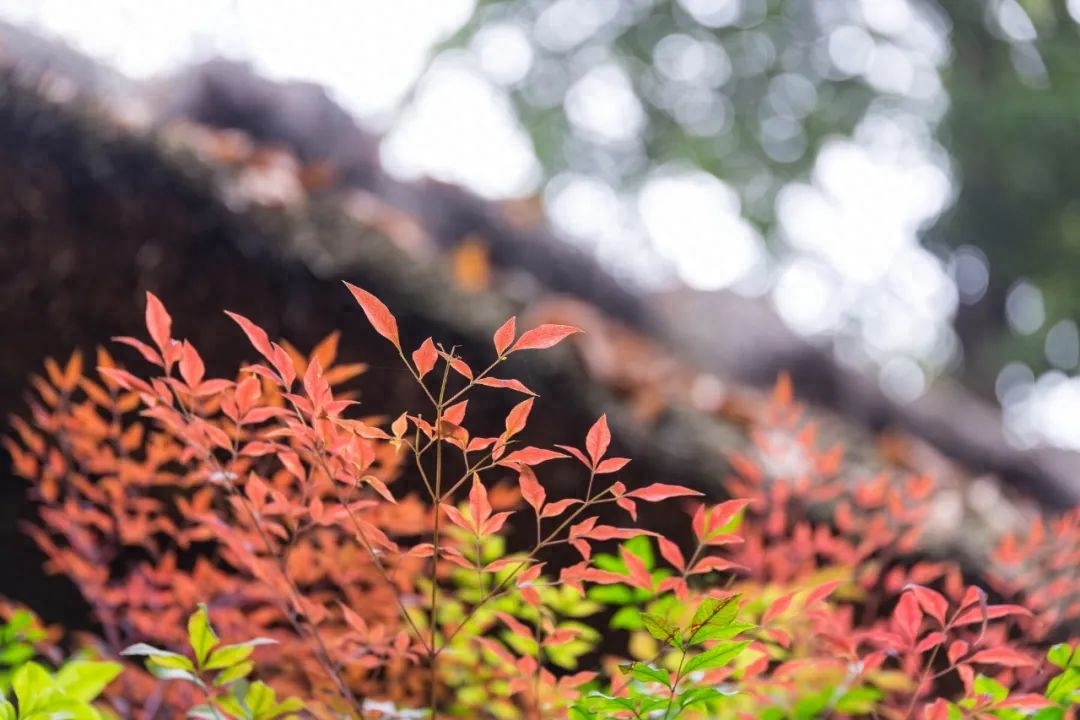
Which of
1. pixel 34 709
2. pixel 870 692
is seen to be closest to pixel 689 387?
pixel 870 692

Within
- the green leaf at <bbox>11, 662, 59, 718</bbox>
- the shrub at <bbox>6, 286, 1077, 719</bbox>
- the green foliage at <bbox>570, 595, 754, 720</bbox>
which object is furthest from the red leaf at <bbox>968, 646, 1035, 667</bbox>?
the green leaf at <bbox>11, 662, 59, 718</bbox>

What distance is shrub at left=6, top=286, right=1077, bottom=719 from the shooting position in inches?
25.2

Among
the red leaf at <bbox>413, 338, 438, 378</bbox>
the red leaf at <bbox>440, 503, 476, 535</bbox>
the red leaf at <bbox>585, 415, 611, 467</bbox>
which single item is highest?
the red leaf at <bbox>413, 338, 438, 378</bbox>

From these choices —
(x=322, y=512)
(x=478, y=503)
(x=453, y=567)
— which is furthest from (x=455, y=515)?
(x=453, y=567)

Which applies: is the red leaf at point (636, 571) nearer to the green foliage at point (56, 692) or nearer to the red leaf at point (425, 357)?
the red leaf at point (425, 357)

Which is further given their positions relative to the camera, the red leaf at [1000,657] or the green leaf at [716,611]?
the red leaf at [1000,657]

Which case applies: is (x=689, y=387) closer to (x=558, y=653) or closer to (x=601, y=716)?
(x=558, y=653)

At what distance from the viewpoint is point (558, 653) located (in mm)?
946

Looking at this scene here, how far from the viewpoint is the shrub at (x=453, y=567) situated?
64cm

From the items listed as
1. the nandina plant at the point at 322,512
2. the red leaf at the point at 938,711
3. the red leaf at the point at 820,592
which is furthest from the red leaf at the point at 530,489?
the red leaf at the point at 938,711

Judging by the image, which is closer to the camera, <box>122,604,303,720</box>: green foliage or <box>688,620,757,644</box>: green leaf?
<box>688,620,757,644</box>: green leaf

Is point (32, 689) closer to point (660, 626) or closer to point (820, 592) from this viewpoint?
point (660, 626)

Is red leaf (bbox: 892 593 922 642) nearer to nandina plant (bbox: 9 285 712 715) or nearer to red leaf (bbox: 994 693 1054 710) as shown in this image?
red leaf (bbox: 994 693 1054 710)

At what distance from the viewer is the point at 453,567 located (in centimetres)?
123
